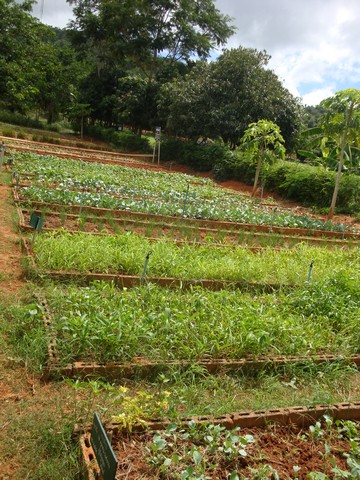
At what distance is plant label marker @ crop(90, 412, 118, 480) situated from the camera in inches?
72.1

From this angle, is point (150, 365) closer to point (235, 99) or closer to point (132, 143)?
point (235, 99)

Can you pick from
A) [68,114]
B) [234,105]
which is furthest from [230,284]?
[68,114]

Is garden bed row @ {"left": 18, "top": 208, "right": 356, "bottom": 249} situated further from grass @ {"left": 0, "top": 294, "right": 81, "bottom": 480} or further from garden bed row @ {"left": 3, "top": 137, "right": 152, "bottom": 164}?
garden bed row @ {"left": 3, "top": 137, "right": 152, "bottom": 164}

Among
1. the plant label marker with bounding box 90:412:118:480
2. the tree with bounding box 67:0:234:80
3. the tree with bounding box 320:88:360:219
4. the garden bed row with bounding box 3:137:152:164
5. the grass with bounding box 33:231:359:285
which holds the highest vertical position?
the tree with bounding box 67:0:234:80

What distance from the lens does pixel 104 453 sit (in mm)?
1946

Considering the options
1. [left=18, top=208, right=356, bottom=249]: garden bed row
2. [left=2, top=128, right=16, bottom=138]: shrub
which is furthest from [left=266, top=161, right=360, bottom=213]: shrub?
[left=2, top=128, right=16, bottom=138]: shrub

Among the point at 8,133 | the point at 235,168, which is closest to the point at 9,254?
the point at 235,168

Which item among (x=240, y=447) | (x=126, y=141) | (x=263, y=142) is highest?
(x=263, y=142)

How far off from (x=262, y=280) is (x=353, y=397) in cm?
230

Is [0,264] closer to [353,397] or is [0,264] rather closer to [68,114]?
[353,397]

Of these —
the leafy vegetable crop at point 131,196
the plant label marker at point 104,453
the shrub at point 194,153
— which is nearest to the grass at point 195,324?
the plant label marker at point 104,453

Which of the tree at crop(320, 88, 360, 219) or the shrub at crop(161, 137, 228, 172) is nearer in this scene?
the tree at crop(320, 88, 360, 219)

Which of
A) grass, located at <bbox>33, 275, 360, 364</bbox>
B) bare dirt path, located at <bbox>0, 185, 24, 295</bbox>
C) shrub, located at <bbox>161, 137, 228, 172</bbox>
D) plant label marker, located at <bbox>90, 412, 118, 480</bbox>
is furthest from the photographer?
shrub, located at <bbox>161, 137, 228, 172</bbox>

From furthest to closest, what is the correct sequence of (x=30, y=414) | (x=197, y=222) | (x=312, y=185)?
1. (x=312, y=185)
2. (x=197, y=222)
3. (x=30, y=414)
